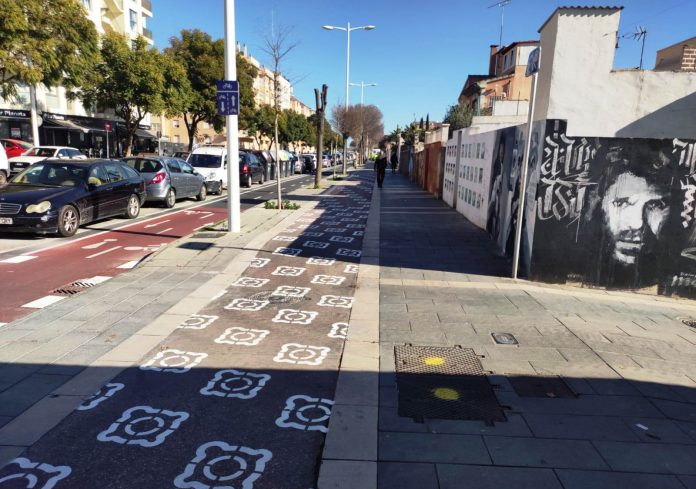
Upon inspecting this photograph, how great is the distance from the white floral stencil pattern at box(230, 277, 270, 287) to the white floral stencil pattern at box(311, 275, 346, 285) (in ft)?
2.43

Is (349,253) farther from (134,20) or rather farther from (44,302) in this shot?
(134,20)

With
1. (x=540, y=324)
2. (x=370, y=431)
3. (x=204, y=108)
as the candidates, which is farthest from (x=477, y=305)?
(x=204, y=108)

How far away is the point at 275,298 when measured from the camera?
6.27m

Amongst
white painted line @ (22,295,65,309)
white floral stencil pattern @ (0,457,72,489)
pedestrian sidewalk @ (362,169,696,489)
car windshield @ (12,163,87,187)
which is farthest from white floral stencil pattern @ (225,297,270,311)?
car windshield @ (12,163,87,187)

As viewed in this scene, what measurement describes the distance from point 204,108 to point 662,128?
3594 cm

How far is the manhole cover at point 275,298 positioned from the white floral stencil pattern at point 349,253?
2755 mm

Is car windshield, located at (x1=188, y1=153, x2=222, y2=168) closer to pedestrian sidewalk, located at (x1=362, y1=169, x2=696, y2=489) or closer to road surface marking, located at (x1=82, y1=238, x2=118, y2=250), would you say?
road surface marking, located at (x1=82, y1=238, x2=118, y2=250)

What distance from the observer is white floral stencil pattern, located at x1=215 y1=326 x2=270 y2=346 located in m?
4.77

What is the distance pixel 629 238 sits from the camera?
6984 millimetres

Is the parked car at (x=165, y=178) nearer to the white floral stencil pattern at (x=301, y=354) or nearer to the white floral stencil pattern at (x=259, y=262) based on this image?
the white floral stencil pattern at (x=259, y=262)

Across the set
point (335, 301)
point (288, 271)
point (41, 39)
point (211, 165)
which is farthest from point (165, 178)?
point (335, 301)

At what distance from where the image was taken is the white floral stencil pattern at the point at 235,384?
12.3 feet

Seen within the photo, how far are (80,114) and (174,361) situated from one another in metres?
41.7

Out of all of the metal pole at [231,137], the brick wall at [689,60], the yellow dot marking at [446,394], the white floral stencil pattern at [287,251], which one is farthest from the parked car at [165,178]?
the brick wall at [689,60]
